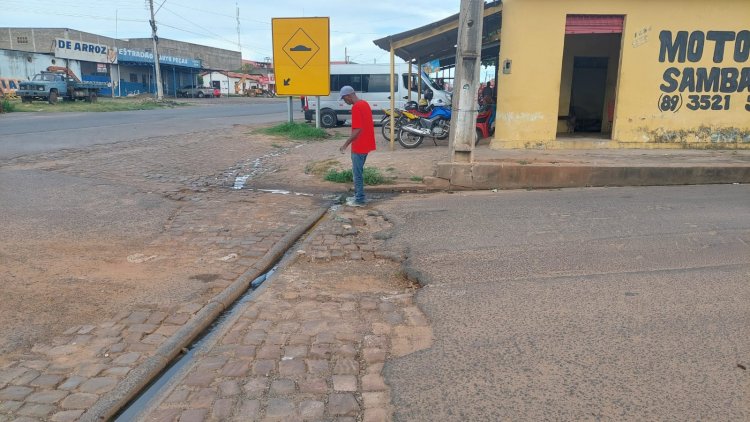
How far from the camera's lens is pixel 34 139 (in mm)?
14242

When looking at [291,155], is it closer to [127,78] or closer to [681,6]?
[681,6]

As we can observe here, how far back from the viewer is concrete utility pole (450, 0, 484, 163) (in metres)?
8.98

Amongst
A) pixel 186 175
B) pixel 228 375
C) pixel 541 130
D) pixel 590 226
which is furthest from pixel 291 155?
pixel 228 375

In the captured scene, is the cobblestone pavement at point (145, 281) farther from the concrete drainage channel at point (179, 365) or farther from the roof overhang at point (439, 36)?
the roof overhang at point (439, 36)

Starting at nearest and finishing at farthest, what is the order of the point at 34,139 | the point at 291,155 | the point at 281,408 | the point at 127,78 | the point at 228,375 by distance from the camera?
the point at 281,408 < the point at 228,375 < the point at 291,155 < the point at 34,139 < the point at 127,78

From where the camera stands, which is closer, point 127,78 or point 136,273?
point 136,273

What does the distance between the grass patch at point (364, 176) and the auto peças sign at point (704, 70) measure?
6.89 meters

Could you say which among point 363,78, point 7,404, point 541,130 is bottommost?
point 7,404

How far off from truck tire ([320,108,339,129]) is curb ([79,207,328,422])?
15785mm

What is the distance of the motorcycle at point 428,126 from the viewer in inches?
537

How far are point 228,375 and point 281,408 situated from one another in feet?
1.70

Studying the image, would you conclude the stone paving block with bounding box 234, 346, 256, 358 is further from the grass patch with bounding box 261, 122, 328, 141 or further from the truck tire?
the truck tire

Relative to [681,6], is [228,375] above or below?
below

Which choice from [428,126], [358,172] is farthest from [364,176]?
[428,126]
